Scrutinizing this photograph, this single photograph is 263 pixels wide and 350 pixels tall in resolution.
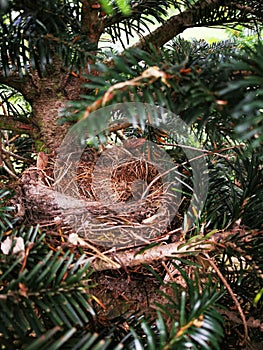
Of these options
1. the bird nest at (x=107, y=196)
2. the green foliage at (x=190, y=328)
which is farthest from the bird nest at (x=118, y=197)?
the green foliage at (x=190, y=328)

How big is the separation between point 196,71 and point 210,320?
200 mm

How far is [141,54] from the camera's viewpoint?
297mm

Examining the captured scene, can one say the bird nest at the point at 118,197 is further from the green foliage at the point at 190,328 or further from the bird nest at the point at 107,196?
the green foliage at the point at 190,328

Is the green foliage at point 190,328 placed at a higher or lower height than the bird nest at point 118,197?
lower

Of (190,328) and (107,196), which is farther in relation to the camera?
(107,196)

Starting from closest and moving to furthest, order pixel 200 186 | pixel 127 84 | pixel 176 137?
pixel 127 84 → pixel 200 186 → pixel 176 137

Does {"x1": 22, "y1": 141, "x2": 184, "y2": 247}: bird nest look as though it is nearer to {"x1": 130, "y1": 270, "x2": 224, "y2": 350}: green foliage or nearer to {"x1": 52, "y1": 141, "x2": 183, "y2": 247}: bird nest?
{"x1": 52, "y1": 141, "x2": 183, "y2": 247}: bird nest

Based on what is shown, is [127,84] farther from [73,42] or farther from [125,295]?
[125,295]

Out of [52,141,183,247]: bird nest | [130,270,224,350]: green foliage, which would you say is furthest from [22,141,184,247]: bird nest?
[130,270,224,350]: green foliage

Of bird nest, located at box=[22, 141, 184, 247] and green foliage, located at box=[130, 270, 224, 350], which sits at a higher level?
bird nest, located at box=[22, 141, 184, 247]

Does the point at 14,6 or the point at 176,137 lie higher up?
the point at 14,6

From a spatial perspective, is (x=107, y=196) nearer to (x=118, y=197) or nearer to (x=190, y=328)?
(x=118, y=197)

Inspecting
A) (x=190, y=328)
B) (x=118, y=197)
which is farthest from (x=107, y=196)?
(x=190, y=328)

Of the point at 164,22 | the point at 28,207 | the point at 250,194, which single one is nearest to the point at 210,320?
the point at 250,194
